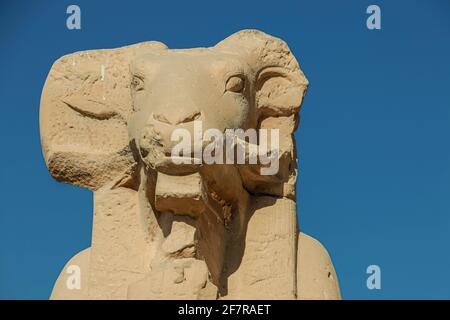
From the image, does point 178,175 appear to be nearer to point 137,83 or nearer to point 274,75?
point 137,83

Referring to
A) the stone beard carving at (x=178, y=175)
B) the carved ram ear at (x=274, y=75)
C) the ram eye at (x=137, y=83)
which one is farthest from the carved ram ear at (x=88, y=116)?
the carved ram ear at (x=274, y=75)

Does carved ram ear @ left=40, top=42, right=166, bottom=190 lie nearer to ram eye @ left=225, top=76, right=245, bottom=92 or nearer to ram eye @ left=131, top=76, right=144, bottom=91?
ram eye @ left=131, top=76, right=144, bottom=91

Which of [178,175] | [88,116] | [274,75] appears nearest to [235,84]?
[274,75]

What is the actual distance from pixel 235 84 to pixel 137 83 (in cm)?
55

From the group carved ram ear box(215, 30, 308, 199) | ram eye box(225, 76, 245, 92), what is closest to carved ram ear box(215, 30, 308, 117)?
carved ram ear box(215, 30, 308, 199)

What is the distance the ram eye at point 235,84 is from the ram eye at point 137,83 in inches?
18.6

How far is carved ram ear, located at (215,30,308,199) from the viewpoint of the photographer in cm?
726

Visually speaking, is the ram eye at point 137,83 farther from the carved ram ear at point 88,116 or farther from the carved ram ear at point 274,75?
the carved ram ear at point 274,75

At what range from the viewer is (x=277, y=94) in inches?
289

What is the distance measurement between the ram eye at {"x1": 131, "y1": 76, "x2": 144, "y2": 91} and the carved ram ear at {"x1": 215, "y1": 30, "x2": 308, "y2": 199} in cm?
57

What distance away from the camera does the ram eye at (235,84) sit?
6.86 meters

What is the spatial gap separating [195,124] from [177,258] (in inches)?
28.8
